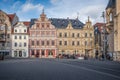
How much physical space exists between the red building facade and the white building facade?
2079 millimetres

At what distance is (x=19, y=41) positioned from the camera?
3686 inches

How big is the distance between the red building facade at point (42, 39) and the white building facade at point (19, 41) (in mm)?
2079

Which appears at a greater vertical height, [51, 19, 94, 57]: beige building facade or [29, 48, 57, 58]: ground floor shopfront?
[51, 19, 94, 57]: beige building facade

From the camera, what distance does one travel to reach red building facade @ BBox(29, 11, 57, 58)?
94.0 m

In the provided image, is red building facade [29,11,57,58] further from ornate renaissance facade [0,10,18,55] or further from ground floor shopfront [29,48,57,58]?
ornate renaissance facade [0,10,18,55]

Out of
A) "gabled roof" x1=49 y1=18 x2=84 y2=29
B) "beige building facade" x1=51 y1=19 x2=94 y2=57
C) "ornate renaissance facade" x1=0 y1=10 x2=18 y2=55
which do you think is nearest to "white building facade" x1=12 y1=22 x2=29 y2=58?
"ornate renaissance facade" x1=0 y1=10 x2=18 y2=55

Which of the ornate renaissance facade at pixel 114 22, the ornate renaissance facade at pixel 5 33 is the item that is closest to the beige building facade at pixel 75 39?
the ornate renaissance facade at pixel 5 33

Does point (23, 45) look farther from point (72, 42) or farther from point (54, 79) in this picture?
point (54, 79)

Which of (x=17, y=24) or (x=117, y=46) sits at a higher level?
(x=17, y=24)

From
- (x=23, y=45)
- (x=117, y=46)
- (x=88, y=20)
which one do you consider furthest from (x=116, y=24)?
(x=23, y=45)

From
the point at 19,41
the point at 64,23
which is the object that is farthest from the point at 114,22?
the point at 19,41

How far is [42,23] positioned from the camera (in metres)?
94.7

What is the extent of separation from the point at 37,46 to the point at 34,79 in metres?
79.0

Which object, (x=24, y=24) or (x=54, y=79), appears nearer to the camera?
(x=54, y=79)
